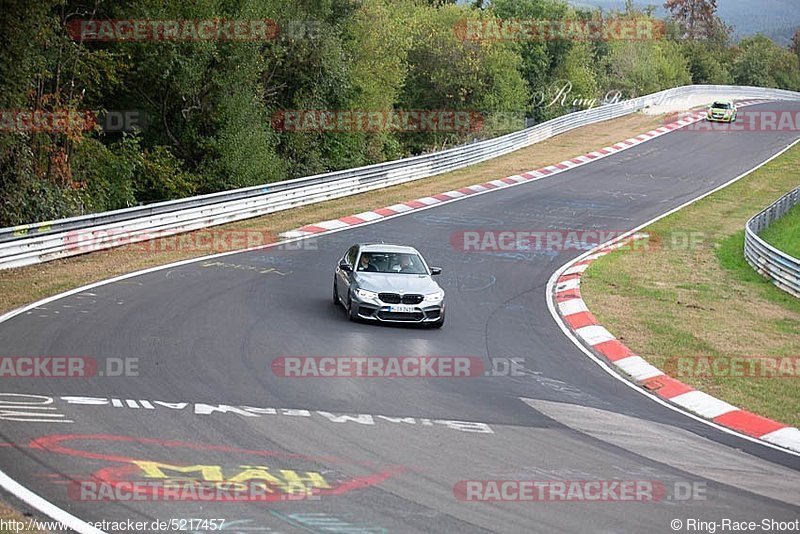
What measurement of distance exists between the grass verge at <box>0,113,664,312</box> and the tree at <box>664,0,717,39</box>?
10581cm

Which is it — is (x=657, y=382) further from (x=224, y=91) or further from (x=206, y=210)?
(x=224, y=91)

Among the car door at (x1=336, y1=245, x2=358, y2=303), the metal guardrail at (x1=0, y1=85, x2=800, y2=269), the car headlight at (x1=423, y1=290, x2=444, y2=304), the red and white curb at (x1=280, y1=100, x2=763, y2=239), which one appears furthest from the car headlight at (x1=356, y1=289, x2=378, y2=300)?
the red and white curb at (x1=280, y1=100, x2=763, y2=239)

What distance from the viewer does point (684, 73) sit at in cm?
10425

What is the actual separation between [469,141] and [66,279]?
3350cm

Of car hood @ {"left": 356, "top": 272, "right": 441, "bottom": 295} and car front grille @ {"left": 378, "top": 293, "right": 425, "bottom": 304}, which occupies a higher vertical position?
car hood @ {"left": 356, "top": 272, "right": 441, "bottom": 295}

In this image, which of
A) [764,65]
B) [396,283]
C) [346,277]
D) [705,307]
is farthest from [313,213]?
[764,65]

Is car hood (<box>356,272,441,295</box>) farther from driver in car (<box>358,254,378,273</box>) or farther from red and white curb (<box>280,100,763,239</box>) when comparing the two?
red and white curb (<box>280,100,763,239</box>)

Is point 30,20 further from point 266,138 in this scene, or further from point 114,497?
point 114,497

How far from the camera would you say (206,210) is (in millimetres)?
26891

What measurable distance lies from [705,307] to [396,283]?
7131mm

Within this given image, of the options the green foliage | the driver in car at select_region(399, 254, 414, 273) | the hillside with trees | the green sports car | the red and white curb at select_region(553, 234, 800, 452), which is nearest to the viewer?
the red and white curb at select_region(553, 234, 800, 452)

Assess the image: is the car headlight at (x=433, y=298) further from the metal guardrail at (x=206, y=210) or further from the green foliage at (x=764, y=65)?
the green foliage at (x=764, y=65)

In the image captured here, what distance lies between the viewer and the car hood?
1723 cm

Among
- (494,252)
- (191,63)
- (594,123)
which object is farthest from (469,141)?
(494,252)
